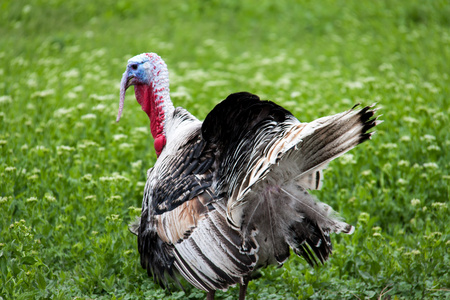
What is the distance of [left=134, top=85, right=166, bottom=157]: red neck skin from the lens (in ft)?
13.8

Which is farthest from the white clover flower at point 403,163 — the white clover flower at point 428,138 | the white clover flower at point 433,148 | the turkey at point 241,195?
the turkey at point 241,195

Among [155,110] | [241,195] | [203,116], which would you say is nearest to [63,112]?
[203,116]

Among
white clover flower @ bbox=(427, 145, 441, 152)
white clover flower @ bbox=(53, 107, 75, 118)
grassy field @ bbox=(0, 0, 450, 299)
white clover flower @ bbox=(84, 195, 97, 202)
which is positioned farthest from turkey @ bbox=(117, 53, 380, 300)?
white clover flower @ bbox=(53, 107, 75, 118)

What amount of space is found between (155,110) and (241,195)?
62.8 inches

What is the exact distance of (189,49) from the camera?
10.5m

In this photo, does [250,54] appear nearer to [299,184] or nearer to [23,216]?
[23,216]

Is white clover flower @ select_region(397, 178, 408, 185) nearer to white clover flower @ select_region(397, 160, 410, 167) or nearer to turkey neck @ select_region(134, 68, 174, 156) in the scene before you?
white clover flower @ select_region(397, 160, 410, 167)

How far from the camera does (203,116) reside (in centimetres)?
658

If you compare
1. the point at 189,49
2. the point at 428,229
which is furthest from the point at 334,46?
the point at 428,229

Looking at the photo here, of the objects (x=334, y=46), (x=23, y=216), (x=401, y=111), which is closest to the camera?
(x=23, y=216)

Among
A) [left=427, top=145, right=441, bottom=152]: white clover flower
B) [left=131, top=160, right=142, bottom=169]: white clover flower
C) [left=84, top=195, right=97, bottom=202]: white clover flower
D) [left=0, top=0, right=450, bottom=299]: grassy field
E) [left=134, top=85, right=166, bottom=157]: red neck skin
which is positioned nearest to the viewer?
[left=0, top=0, right=450, bottom=299]: grassy field

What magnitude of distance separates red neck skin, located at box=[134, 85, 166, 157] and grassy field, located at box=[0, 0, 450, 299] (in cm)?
63

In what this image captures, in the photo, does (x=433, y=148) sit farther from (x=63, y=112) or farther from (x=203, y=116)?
(x=63, y=112)

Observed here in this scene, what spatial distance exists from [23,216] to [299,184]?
105 inches
